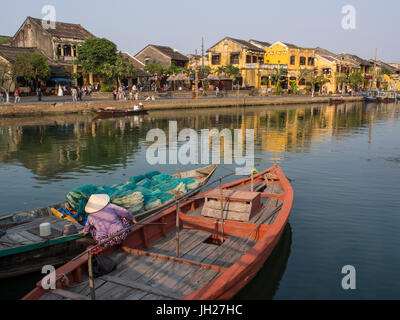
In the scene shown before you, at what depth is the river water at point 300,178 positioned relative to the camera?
26.6 feet

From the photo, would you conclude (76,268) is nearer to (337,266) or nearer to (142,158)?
(337,266)

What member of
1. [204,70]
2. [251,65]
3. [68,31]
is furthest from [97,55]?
[251,65]

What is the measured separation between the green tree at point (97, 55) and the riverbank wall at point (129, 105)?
290 inches

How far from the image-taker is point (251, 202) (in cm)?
925

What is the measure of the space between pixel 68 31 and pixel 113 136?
32.6 m

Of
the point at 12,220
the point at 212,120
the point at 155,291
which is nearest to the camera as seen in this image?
the point at 155,291

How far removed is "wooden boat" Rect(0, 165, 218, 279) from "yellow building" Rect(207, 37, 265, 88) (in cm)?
6219

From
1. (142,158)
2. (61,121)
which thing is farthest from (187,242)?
(61,121)

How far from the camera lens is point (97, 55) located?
46.6 meters

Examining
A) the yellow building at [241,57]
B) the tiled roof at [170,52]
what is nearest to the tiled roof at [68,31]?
the tiled roof at [170,52]

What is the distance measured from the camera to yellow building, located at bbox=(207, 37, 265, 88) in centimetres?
6750
